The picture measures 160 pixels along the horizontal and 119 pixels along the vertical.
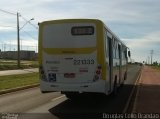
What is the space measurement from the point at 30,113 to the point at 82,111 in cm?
201

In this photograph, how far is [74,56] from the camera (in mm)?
15703

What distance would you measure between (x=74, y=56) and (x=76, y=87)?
1181 mm

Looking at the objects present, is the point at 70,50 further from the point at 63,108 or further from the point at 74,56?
A: the point at 63,108

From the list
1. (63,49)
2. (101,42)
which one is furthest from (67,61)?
(101,42)

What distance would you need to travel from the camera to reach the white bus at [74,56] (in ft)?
50.9

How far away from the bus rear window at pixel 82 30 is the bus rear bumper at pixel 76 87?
192 cm

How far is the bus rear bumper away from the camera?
50.6 ft

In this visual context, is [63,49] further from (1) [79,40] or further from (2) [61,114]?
(2) [61,114]

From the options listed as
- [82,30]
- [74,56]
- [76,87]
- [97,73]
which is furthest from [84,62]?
[82,30]

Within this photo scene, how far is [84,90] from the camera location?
51.0 ft

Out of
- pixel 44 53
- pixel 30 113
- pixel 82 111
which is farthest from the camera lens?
pixel 44 53

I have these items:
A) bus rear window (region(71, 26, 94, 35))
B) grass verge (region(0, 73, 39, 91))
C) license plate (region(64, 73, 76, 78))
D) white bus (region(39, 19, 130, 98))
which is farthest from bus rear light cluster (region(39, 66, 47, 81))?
grass verge (region(0, 73, 39, 91))

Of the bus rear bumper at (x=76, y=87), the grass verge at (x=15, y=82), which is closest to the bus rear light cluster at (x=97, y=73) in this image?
the bus rear bumper at (x=76, y=87)

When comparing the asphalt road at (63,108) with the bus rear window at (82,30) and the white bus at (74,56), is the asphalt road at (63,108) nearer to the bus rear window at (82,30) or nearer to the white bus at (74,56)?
the white bus at (74,56)
